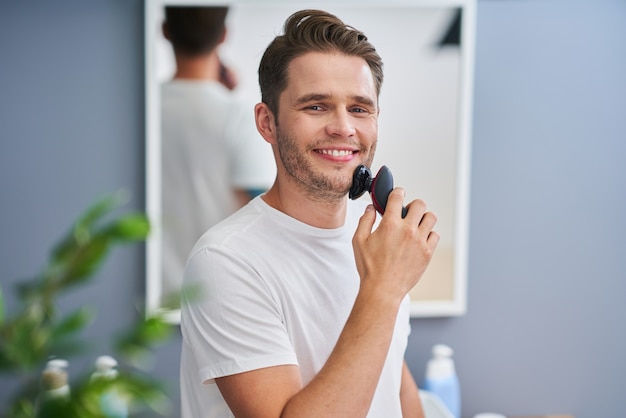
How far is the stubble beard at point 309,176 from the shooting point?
99 centimetres

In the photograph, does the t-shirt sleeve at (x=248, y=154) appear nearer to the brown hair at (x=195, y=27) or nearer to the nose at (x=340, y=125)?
the brown hair at (x=195, y=27)

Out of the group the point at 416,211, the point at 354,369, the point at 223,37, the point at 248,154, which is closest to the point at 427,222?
the point at 416,211

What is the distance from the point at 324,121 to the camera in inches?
39.0

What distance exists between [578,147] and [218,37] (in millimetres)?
1106

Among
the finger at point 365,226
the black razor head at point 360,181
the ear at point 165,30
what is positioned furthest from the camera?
the ear at point 165,30

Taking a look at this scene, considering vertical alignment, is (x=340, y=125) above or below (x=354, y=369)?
above

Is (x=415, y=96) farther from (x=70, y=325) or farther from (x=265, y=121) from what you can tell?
(x=70, y=325)

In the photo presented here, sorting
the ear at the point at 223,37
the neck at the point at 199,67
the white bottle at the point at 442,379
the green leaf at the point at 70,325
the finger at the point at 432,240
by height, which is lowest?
the white bottle at the point at 442,379

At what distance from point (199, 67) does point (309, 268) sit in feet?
2.98

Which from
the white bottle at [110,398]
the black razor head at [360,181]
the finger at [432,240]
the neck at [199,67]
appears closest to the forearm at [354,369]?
the finger at [432,240]

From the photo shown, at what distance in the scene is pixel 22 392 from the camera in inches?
10.8

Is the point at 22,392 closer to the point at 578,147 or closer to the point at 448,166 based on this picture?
the point at 448,166

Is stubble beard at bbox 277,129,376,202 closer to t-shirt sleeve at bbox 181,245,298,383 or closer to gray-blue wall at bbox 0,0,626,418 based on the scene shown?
t-shirt sleeve at bbox 181,245,298,383

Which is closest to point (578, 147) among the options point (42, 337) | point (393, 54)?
point (393, 54)
